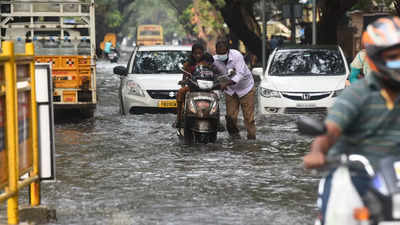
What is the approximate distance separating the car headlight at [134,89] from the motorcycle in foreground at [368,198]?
13.9m

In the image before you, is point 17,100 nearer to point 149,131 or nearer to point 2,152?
point 2,152

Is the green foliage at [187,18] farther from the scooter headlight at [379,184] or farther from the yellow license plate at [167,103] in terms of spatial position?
the scooter headlight at [379,184]

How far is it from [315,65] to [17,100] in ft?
37.4

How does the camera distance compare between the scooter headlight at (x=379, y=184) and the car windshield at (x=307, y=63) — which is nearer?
the scooter headlight at (x=379, y=184)

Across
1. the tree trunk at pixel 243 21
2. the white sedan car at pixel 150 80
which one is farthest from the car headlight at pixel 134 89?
the tree trunk at pixel 243 21

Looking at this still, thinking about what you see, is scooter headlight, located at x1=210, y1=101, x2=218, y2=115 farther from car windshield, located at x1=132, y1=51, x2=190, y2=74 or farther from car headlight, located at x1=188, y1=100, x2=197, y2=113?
car windshield, located at x1=132, y1=51, x2=190, y2=74

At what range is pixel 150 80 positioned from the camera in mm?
18344

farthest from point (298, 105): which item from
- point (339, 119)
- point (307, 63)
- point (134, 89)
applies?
point (339, 119)

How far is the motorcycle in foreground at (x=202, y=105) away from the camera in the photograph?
1360 centimetres

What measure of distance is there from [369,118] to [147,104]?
13.9 metres

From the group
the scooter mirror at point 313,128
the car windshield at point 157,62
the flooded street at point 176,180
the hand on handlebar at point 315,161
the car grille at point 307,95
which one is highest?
the scooter mirror at point 313,128

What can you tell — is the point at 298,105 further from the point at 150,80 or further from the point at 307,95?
the point at 150,80

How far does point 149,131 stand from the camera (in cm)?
1642

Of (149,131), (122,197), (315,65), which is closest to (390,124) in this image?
(122,197)
